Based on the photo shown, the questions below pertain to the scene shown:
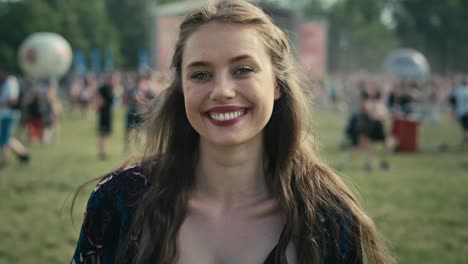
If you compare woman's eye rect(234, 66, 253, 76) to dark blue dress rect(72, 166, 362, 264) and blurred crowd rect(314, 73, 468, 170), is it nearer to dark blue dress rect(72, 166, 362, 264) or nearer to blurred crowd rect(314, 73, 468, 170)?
dark blue dress rect(72, 166, 362, 264)

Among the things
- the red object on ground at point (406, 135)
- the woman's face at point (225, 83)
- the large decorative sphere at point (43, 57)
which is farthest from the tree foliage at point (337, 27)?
the woman's face at point (225, 83)

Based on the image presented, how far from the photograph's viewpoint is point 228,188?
2264 millimetres

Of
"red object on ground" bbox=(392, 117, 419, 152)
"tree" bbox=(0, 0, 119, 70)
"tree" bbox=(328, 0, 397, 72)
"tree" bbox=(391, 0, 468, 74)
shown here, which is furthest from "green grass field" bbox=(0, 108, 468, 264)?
"tree" bbox=(328, 0, 397, 72)

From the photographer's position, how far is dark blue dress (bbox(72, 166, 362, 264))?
2.07 m

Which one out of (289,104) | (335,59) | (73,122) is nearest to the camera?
(289,104)

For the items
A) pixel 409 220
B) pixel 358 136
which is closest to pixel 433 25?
pixel 358 136

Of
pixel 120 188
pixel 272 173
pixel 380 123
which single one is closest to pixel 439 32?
pixel 380 123

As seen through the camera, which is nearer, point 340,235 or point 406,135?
point 340,235

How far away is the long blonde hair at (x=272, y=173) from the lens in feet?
6.79

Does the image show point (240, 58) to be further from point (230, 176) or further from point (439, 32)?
point (439, 32)

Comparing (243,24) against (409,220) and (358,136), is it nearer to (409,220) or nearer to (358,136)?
(409,220)

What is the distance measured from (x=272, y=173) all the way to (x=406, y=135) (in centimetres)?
1230

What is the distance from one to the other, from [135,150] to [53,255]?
3086 millimetres

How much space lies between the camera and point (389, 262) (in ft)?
8.13
